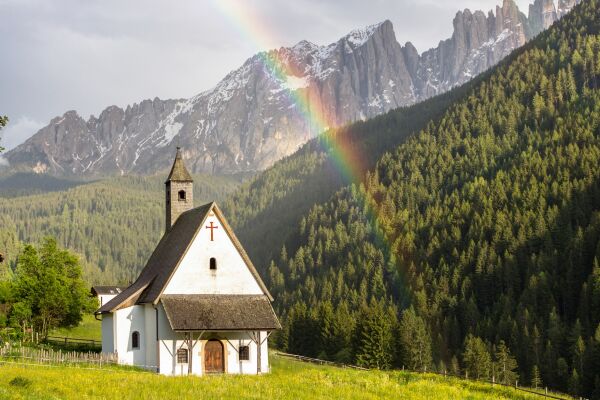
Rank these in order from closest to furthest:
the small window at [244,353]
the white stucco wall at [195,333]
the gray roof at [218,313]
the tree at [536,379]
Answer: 1. the gray roof at [218,313]
2. the white stucco wall at [195,333]
3. the small window at [244,353]
4. the tree at [536,379]

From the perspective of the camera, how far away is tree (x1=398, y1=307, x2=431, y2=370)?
10575 cm

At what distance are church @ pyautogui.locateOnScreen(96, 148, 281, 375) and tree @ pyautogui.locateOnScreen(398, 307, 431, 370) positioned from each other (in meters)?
48.8

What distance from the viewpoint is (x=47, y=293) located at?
76188 millimetres

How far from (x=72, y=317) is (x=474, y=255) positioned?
11766cm

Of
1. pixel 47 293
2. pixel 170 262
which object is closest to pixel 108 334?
pixel 170 262

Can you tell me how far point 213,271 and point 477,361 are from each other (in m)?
71.2

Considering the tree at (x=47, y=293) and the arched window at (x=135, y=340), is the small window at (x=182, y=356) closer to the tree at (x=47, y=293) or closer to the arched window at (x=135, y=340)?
the arched window at (x=135, y=340)

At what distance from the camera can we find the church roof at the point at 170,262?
5650 cm

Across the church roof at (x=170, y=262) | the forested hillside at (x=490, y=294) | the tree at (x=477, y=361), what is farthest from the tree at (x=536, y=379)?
the church roof at (x=170, y=262)

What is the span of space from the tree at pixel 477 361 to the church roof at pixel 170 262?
64.1m

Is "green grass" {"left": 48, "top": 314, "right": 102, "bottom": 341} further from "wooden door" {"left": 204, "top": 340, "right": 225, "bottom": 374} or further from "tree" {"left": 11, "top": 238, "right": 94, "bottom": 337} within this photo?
"wooden door" {"left": 204, "top": 340, "right": 225, "bottom": 374}

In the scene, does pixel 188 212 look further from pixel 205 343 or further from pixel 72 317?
pixel 72 317

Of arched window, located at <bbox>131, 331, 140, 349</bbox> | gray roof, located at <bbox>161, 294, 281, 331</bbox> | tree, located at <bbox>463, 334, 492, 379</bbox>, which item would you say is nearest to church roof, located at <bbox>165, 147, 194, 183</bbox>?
gray roof, located at <bbox>161, 294, 281, 331</bbox>

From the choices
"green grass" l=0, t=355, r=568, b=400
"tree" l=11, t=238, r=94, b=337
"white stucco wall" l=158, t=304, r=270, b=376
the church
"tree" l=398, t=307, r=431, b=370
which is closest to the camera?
"green grass" l=0, t=355, r=568, b=400
